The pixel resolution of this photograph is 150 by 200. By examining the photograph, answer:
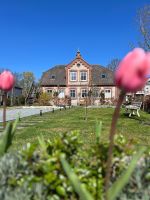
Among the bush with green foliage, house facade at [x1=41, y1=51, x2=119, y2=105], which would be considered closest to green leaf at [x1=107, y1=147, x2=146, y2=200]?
the bush with green foliage

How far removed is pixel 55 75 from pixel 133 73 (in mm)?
69002

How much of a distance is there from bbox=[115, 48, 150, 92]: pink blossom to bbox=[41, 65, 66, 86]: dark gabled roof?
67269 mm

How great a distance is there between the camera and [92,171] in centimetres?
256

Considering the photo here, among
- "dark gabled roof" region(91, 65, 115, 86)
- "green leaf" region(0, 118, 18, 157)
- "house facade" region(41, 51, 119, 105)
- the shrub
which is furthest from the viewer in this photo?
"dark gabled roof" region(91, 65, 115, 86)

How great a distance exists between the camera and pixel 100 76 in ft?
231

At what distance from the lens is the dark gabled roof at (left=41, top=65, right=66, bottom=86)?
6962 centimetres

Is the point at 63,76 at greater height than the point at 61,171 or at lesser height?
greater

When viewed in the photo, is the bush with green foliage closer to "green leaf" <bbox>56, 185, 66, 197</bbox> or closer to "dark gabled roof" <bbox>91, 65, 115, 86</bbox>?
"green leaf" <bbox>56, 185, 66, 197</bbox>

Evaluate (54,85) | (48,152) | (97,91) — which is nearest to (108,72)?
(97,91)

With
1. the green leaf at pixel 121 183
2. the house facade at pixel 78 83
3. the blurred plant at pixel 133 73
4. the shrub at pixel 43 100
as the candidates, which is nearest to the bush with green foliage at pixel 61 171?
the green leaf at pixel 121 183

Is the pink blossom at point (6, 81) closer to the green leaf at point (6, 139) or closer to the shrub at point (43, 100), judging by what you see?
Answer: the green leaf at point (6, 139)

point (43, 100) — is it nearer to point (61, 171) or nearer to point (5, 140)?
point (5, 140)

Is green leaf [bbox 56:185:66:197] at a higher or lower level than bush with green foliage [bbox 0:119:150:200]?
lower

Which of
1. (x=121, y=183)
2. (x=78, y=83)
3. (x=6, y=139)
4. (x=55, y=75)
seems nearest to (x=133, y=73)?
(x=121, y=183)
